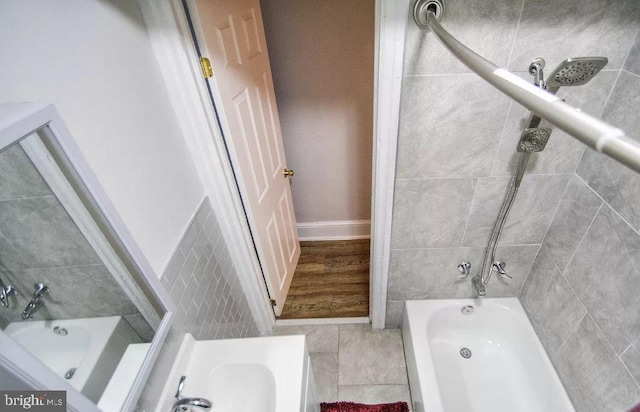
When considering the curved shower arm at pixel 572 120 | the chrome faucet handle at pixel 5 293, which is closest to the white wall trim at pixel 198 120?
the chrome faucet handle at pixel 5 293

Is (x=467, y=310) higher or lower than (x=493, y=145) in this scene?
lower

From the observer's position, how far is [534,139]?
38.1 inches

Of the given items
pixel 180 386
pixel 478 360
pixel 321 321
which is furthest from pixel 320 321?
pixel 180 386

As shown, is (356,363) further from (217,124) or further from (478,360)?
(217,124)

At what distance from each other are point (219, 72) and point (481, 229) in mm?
1218

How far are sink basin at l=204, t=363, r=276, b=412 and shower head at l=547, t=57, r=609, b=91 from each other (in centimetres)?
113

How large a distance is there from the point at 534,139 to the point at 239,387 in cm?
127

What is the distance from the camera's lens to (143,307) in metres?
0.80

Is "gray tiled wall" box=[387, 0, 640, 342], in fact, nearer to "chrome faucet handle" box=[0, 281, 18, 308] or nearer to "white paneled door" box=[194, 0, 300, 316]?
"white paneled door" box=[194, 0, 300, 316]

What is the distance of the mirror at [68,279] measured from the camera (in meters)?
0.51

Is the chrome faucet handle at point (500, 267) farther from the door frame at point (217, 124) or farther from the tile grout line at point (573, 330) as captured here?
the door frame at point (217, 124)

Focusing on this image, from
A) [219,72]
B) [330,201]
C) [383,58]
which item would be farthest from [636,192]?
[330,201]

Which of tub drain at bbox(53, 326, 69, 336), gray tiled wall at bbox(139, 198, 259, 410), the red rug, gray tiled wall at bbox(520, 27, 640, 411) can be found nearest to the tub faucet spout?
gray tiled wall at bbox(520, 27, 640, 411)

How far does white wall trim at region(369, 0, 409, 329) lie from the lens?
2.79 feet
